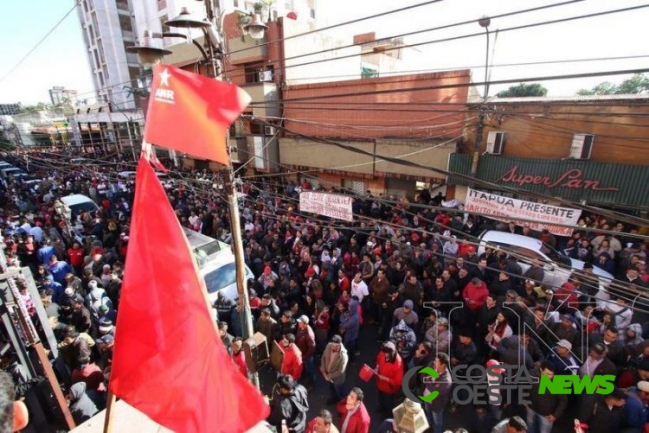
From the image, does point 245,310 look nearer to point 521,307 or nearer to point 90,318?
point 90,318

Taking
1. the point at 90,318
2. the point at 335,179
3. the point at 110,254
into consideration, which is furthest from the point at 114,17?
the point at 90,318

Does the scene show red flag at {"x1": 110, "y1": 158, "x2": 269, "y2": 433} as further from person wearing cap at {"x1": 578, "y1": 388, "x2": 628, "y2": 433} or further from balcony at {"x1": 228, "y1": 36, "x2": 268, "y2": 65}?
balcony at {"x1": 228, "y1": 36, "x2": 268, "y2": 65}

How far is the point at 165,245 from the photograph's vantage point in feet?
7.04

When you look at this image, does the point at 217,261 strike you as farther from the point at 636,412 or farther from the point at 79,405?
the point at 636,412

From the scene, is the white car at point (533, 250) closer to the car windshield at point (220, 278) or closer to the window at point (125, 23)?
the car windshield at point (220, 278)

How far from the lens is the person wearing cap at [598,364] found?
445 centimetres

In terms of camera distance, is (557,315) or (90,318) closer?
(557,315)

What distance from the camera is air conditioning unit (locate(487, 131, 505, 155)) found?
1194 cm

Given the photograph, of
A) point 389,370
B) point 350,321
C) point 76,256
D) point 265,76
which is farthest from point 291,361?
point 265,76

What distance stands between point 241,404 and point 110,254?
9.05m
